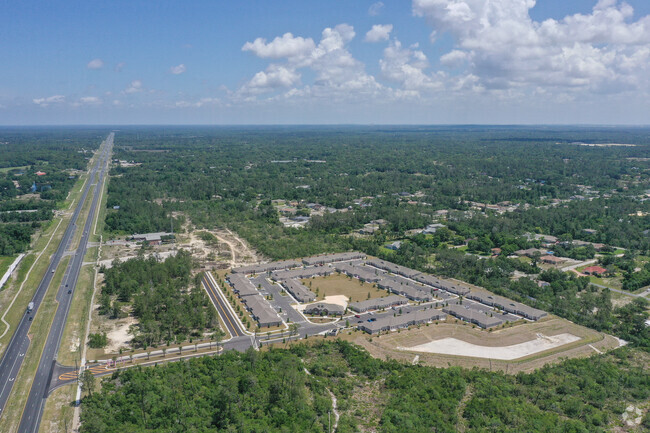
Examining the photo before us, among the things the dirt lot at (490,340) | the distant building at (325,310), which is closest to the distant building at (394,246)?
the distant building at (325,310)

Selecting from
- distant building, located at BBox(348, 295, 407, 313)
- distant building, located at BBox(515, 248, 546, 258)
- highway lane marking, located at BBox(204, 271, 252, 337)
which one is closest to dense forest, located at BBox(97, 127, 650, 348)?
distant building, located at BBox(515, 248, 546, 258)

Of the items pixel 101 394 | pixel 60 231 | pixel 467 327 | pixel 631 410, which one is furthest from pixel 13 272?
pixel 631 410

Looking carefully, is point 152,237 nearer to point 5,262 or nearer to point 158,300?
point 5,262

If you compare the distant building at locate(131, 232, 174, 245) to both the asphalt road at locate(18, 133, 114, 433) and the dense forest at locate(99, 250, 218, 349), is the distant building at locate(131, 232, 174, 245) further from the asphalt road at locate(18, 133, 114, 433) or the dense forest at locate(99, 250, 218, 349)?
the dense forest at locate(99, 250, 218, 349)

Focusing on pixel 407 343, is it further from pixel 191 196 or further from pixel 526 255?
pixel 191 196

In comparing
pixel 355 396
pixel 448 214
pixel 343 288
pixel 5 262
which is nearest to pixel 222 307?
pixel 343 288

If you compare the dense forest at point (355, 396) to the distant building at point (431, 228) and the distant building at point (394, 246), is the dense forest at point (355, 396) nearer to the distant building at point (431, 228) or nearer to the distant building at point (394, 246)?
the distant building at point (394, 246)
